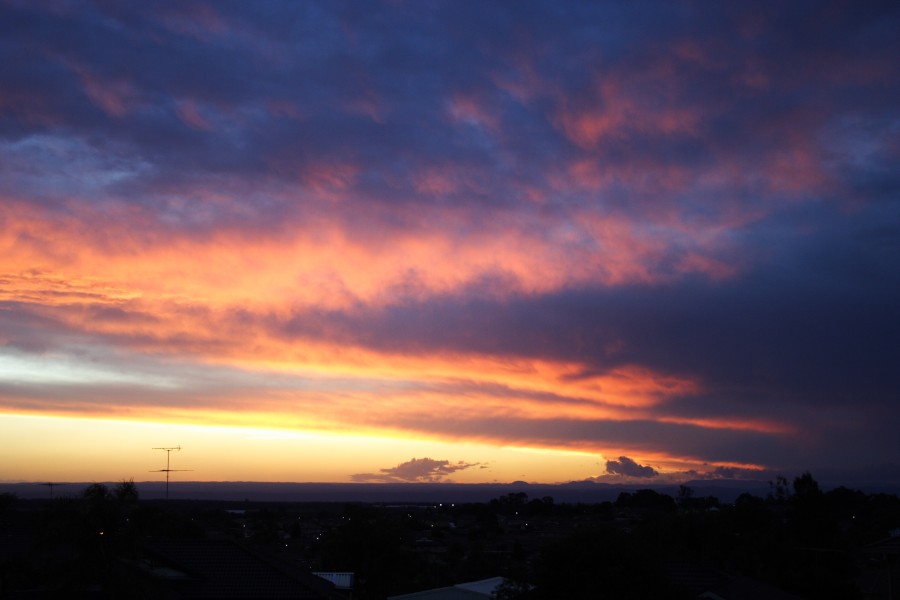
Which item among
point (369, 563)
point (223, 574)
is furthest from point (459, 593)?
point (369, 563)

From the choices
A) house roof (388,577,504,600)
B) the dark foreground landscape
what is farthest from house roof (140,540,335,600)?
house roof (388,577,504,600)

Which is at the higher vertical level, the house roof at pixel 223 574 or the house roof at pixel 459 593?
the house roof at pixel 223 574

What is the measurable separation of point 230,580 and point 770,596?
20.3m

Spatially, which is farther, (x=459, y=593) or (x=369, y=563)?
(x=369, y=563)

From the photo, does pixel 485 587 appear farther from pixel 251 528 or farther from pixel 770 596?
pixel 251 528

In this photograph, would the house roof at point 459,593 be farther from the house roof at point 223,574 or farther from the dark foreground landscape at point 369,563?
the house roof at point 223,574

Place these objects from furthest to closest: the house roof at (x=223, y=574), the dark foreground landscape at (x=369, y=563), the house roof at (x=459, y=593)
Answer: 1. the house roof at (x=459, y=593)
2. the house roof at (x=223, y=574)
3. the dark foreground landscape at (x=369, y=563)

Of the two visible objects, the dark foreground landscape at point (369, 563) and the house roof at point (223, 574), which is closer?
the dark foreground landscape at point (369, 563)

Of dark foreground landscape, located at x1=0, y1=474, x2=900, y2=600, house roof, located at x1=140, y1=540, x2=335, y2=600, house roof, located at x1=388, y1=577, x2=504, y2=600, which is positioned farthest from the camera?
house roof, located at x1=388, y1=577, x2=504, y2=600

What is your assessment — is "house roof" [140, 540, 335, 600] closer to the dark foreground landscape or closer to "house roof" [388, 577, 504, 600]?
the dark foreground landscape

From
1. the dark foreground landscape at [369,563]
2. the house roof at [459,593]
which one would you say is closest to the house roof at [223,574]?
the dark foreground landscape at [369,563]

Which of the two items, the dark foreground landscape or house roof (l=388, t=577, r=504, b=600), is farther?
house roof (l=388, t=577, r=504, b=600)

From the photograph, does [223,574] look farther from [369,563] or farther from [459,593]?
[369,563]

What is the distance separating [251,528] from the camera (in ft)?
366
